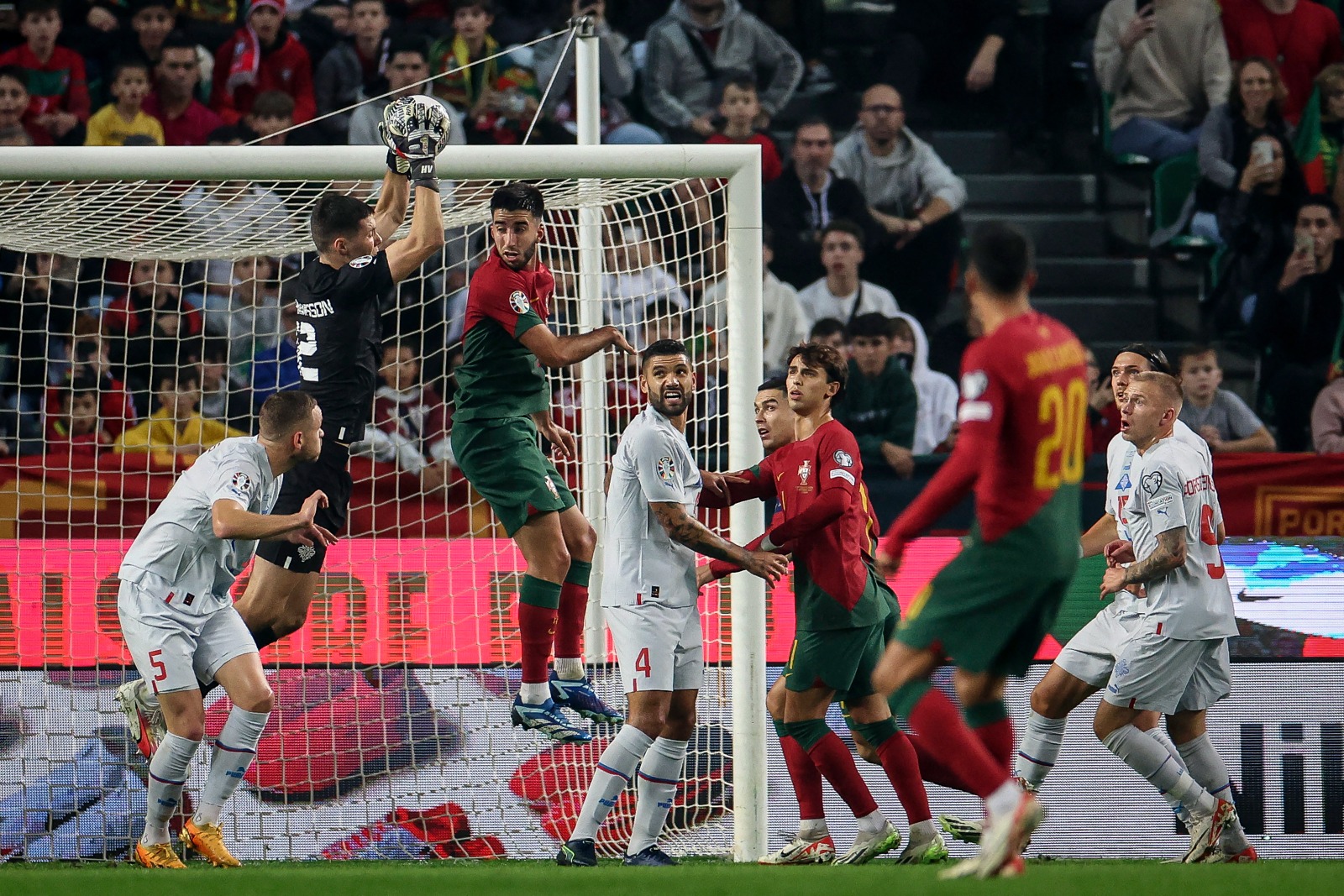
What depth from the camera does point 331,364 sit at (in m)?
7.27

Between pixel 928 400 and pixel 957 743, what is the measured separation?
20.4 ft

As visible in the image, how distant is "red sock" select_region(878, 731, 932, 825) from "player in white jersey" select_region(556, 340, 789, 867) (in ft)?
2.84

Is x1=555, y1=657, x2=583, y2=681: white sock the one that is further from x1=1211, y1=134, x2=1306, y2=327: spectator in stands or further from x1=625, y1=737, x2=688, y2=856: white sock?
x1=1211, y1=134, x2=1306, y2=327: spectator in stands

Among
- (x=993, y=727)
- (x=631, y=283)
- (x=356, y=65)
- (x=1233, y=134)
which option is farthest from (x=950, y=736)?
(x=356, y=65)

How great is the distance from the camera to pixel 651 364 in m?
6.86

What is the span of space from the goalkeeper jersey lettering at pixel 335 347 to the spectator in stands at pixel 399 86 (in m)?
4.65

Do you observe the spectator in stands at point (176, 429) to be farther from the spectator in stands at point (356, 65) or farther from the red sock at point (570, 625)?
the spectator in stands at point (356, 65)

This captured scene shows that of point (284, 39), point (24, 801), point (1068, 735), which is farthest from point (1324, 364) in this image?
point (24, 801)

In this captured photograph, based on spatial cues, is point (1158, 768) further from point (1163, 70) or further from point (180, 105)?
point (180, 105)

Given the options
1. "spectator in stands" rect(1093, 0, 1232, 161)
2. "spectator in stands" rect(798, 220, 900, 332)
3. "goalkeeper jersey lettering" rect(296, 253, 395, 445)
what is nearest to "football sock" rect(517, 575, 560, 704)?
"goalkeeper jersey lettering" rect(296, 253, 395, 445)

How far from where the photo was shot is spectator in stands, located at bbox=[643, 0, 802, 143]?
1264 centimetres

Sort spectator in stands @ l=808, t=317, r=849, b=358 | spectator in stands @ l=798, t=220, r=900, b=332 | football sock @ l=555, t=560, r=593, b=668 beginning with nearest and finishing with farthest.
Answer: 1. football sock @ l=555, t=560, r=593, b=668
2. spectator in stands @ l=808, t=317, r=849, b=358
3. spectator in stands @ l=798, t=220, r=900, b=332

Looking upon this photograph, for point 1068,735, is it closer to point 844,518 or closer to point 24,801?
point 844,518

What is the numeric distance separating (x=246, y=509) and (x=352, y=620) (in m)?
1.44
